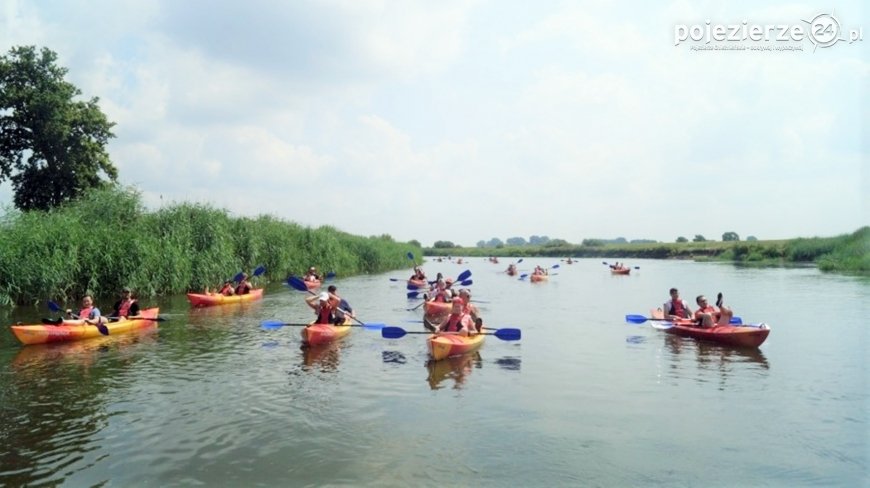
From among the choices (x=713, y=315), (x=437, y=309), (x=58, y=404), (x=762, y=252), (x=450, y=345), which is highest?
(x=762, y=252)

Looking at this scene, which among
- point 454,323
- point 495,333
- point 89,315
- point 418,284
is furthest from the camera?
point 418,284

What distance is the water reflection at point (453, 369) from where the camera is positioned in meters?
10.6

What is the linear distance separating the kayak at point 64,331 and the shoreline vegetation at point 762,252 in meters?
41.8

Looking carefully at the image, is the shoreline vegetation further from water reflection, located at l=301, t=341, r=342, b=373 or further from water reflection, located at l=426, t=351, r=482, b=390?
water reflection, located at l=301, t=341, r=342, b=373

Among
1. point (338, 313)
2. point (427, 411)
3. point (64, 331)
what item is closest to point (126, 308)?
point (64, 331)

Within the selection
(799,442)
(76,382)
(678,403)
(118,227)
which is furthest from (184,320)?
(799,442)

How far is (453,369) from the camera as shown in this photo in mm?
11555

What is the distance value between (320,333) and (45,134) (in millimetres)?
26435

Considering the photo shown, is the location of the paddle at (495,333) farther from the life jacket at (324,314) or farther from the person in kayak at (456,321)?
the life jacket at (324,314)

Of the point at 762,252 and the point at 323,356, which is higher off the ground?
the point at 762,252

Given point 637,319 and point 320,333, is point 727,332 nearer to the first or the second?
point 637,319

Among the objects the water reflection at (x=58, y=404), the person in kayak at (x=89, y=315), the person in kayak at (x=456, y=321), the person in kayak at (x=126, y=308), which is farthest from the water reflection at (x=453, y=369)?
the person in kayak at (x=126, y=308)

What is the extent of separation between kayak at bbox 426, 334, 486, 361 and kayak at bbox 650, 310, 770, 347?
591cm

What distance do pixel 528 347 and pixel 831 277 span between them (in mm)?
31307
